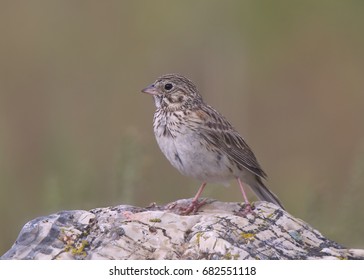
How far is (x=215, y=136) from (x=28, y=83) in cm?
489

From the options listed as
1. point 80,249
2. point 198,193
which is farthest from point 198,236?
point 198,193

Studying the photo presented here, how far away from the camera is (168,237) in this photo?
5.82 m

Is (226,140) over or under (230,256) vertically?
over

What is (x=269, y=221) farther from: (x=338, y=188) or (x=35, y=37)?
(x=35, y=37)

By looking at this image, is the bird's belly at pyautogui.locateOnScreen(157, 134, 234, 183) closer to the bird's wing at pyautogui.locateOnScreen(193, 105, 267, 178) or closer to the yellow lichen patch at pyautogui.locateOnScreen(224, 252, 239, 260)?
the bird's wing at pyautogui.locateOnScreen(193, 105, 267, 178)

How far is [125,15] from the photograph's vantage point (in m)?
13.2

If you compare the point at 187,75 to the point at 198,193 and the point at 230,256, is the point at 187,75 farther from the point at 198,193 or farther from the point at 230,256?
the point at 230,256

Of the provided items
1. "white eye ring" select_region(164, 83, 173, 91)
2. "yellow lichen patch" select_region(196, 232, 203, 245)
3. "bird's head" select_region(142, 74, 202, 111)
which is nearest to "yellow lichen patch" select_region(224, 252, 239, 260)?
"yellow lichen patch" select_region(196, 232, 203, 245)

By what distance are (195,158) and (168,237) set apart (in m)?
1.34

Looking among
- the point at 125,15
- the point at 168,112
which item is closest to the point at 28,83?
the point at 125,15

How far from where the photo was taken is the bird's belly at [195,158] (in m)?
7.08

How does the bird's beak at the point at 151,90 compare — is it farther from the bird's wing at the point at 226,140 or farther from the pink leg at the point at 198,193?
the pink leg at the point at 198,193

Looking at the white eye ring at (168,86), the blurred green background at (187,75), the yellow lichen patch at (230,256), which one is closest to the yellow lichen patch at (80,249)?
the yellow lichen patch at (230,256)

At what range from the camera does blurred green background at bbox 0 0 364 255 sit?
10.3m
